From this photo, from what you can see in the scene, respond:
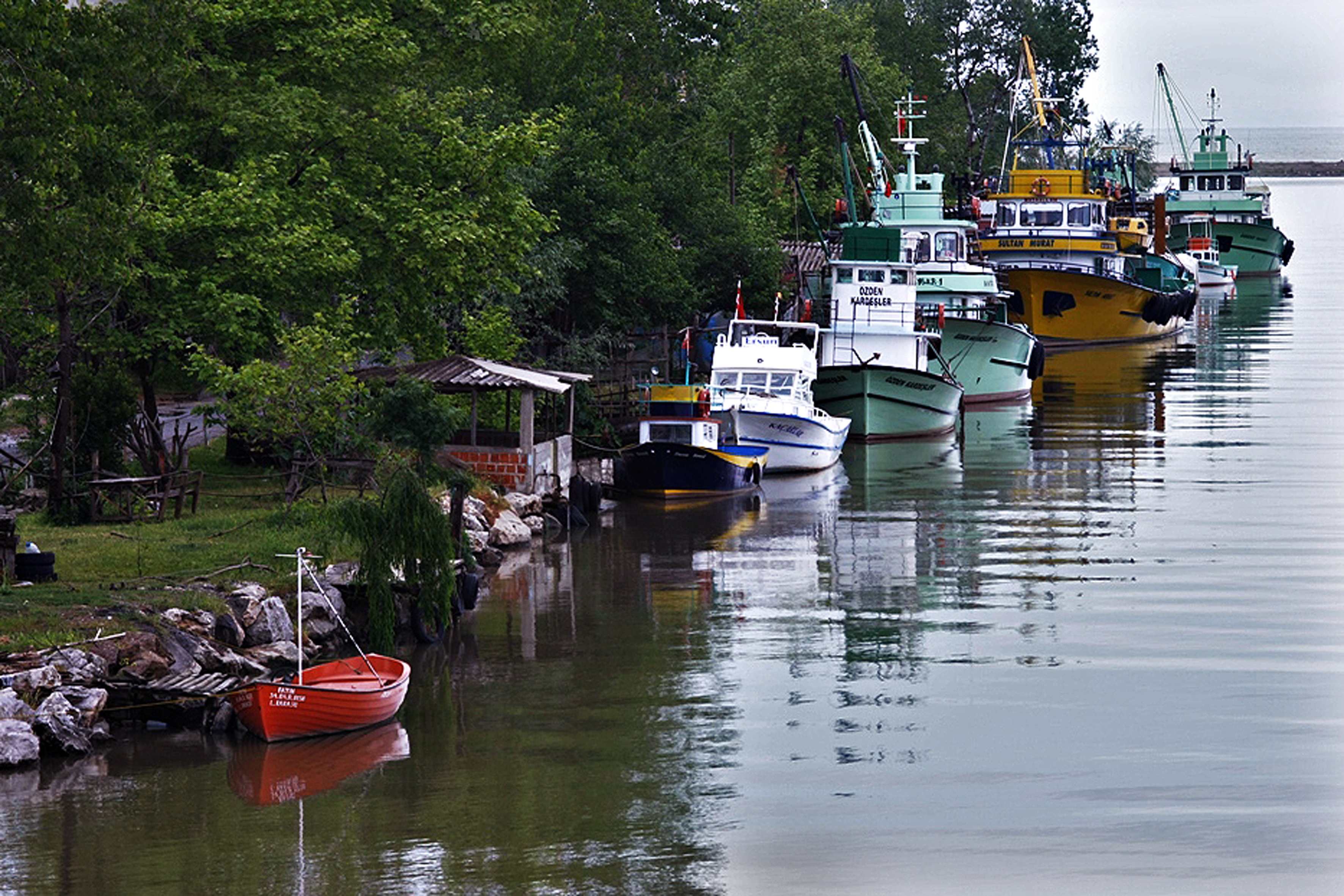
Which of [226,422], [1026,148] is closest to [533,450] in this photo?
[226,422]

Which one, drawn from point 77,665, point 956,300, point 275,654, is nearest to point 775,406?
point 956,300

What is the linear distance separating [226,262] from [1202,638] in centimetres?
2025

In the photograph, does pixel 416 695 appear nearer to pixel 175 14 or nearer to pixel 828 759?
pixel 828 759

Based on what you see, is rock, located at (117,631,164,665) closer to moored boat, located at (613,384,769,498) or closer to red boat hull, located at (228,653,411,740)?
red boat hull, located at (228,653,411,740)

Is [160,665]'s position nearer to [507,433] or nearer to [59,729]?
[59,729]

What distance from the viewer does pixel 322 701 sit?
26.3 metres

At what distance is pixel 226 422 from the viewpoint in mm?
39406

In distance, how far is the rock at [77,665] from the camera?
25.9 m

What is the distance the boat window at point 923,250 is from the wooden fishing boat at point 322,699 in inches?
1852

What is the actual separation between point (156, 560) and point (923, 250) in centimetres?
4519

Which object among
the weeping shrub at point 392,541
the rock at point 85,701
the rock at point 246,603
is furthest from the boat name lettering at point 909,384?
the rock at point 85,701

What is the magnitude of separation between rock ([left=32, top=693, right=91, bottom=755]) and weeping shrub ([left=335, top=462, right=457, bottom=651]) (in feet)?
20.8

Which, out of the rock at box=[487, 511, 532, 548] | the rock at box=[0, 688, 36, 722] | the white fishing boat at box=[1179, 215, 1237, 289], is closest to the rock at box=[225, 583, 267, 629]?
the rock at box=[0, 688, 36, 722]

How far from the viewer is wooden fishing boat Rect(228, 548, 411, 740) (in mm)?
26031
